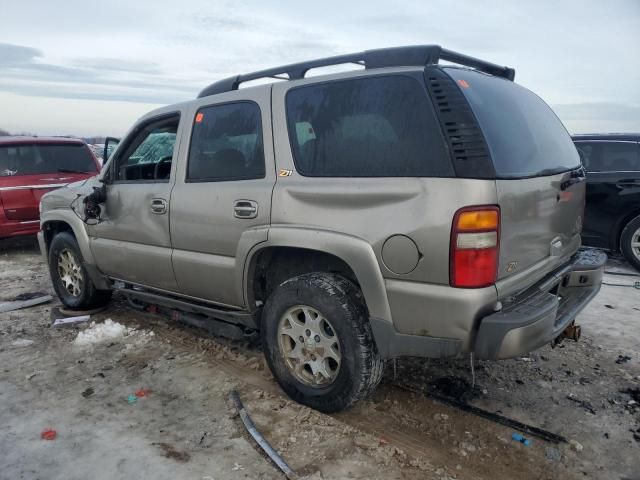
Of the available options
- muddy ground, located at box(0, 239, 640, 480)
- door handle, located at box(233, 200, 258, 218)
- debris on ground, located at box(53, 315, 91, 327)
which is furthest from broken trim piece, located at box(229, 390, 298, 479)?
debris on ground, located at box(53, 315, 91, 327)

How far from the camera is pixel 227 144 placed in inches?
136

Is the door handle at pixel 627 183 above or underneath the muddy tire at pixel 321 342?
above

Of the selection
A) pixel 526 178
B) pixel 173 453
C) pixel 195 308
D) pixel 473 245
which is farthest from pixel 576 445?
pixel 195 308

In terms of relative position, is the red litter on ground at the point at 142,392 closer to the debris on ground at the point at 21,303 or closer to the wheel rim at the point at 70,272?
the wheel rim at the point at 70,272

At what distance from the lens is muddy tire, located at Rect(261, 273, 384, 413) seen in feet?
9.18

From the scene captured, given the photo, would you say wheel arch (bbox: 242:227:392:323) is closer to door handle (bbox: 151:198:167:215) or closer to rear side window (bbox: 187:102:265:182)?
rear side window (bbox: 187:102:265:182)

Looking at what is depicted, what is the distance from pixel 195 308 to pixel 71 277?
6.50ft

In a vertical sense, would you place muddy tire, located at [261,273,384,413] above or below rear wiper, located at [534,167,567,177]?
below

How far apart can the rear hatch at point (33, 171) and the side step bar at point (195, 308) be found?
4.01m

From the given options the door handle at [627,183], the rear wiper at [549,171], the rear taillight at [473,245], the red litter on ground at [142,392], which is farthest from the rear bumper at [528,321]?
the door handle at [627,183]

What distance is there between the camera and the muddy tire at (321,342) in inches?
110

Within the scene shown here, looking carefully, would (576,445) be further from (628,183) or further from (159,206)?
(628,183)

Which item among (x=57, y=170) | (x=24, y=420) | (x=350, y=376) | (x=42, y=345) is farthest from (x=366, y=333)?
(x=57, y=170)

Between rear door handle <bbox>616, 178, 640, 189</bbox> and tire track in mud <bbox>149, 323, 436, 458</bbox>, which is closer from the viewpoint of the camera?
tire track in mud <bbox>149, 323, 436, 458</bbox>
